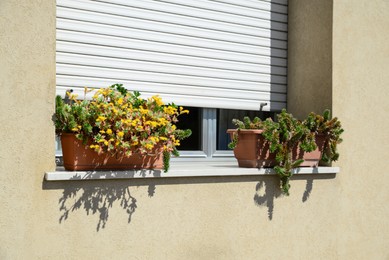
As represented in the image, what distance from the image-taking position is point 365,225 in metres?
5.73

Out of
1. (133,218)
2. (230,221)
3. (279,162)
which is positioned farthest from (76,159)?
(279,162)

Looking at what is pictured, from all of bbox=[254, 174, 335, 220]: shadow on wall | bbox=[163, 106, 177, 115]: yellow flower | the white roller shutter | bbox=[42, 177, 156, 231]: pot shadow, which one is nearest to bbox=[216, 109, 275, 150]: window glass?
the white roller shutter

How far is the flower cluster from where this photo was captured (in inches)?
156

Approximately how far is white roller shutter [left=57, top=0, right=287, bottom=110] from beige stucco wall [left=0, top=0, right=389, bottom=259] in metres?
0.37

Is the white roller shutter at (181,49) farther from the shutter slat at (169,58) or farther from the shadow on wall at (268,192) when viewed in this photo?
the shadow on wall at (268,192)

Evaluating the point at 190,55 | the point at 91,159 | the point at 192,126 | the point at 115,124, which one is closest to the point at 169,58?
the point at 190,55

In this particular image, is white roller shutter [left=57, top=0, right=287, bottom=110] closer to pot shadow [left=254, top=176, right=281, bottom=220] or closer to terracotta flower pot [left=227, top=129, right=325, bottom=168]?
terracotta flower pot [left=227, top=129, right=325, bottom=168]

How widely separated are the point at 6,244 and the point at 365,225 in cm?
361

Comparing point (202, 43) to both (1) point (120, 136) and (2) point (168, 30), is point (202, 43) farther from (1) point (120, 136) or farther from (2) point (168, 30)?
(1) point (120, 136)

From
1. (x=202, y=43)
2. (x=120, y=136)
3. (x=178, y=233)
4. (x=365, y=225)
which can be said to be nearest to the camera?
(x=120, y=136)

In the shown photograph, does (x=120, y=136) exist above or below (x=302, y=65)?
below

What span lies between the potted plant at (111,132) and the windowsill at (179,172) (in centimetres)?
8

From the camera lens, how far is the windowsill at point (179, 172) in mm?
Answer: 3912

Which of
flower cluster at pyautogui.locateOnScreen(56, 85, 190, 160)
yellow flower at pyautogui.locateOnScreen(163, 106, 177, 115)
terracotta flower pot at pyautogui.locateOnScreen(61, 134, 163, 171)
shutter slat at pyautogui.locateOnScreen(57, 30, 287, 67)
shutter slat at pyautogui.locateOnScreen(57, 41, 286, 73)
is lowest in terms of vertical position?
terracotta flower pot at pyautogui.locateOnScreen(61, 134, 163, 171)
